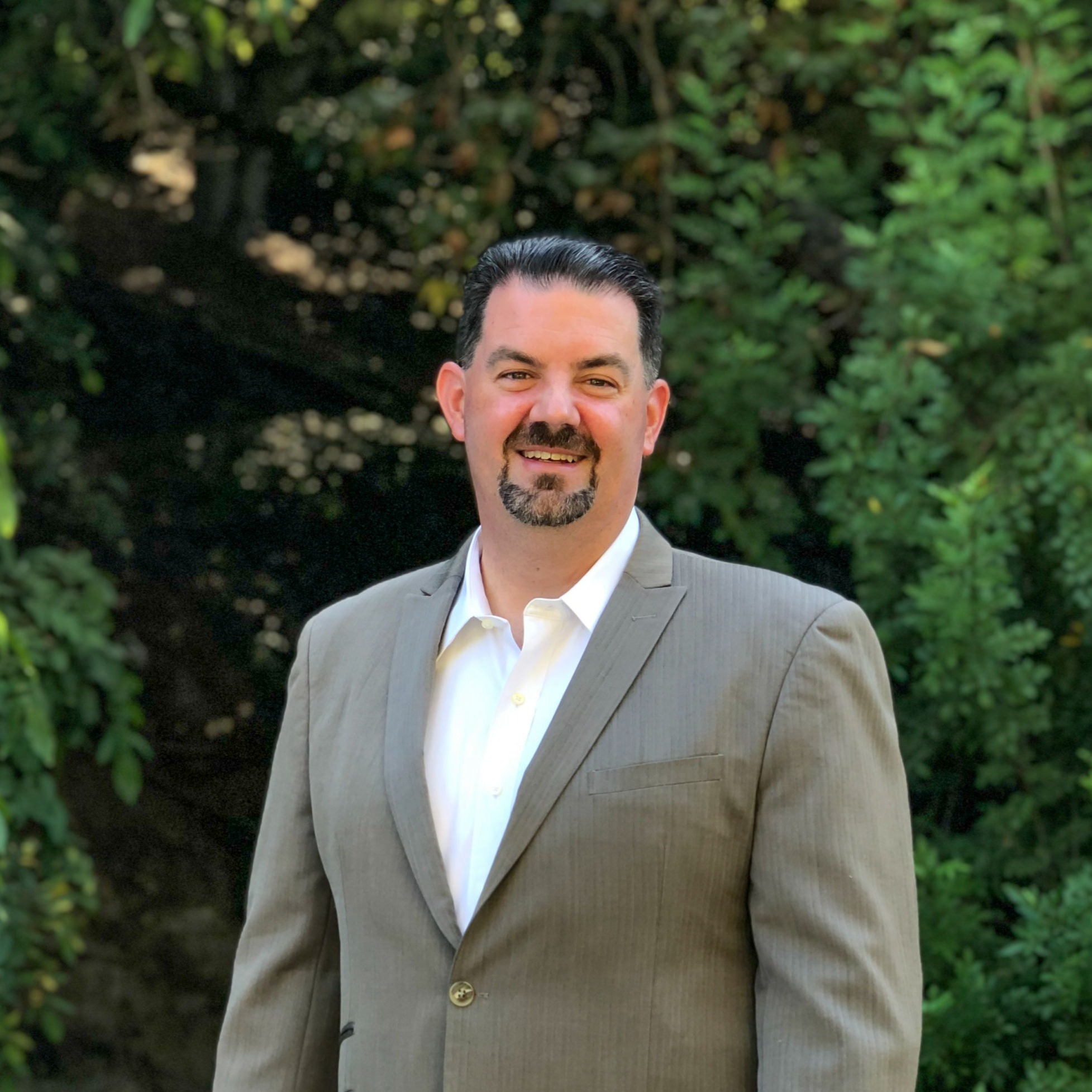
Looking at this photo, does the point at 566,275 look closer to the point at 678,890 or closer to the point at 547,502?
the point at 547,502

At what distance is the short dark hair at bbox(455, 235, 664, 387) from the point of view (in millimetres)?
1600

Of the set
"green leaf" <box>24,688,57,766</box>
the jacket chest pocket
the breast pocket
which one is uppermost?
the breast pocket

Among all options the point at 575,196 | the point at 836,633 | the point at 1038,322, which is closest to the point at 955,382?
the point at 1038,322

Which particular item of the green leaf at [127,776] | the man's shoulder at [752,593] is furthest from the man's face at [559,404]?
the green leaf at [127,776]

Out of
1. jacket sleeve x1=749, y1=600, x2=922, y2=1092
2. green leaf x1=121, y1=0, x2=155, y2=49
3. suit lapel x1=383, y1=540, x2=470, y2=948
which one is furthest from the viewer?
green leaf x1=121, y1=0, x2=155, y2=49

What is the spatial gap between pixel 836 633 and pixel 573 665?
27cm

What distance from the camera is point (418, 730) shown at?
62.4 inches

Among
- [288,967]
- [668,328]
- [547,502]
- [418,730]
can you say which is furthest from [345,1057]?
[668,328]

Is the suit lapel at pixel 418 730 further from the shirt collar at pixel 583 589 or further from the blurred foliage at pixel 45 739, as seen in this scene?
the blurred foliage at pixel 45 739

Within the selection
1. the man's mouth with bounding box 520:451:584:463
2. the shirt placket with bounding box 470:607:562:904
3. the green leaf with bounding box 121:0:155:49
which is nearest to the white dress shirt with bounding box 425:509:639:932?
the shirt placket with bounding box 470:607:562:904

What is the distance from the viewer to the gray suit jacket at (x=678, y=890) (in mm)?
1415

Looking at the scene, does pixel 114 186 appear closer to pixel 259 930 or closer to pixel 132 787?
pixel 132 787

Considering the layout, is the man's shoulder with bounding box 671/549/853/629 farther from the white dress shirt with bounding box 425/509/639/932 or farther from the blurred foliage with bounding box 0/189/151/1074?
the blurred foliage with bounding box 0/189/151/1074

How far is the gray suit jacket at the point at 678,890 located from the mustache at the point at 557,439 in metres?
0.16
